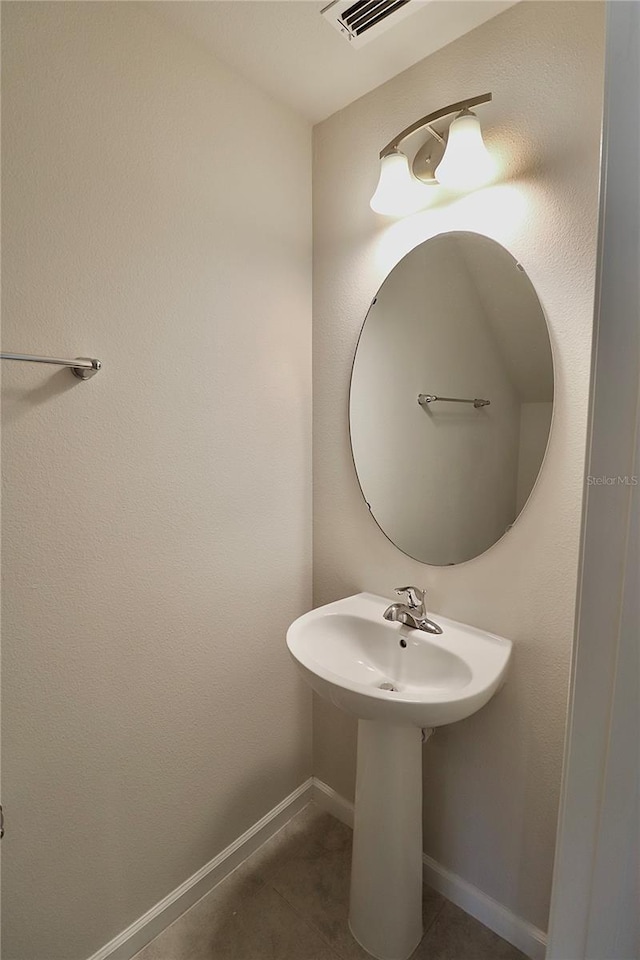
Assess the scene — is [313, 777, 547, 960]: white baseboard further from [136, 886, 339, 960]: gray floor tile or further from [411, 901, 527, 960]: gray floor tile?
[136, 886, 339, 960]: gray floor tile

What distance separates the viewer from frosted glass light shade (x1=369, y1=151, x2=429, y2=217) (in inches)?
52.6

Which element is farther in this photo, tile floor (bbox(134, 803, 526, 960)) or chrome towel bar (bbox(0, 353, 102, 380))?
tile floor (bbox(134, 803, 526, 960))

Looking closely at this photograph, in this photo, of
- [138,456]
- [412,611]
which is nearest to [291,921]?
[412,611]

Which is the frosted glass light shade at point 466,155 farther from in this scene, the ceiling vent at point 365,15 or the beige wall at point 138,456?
the beige wall at point 138,456

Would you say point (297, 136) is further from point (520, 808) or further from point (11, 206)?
point (520, 808)

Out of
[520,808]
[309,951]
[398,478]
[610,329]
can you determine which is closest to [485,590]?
[398,478]

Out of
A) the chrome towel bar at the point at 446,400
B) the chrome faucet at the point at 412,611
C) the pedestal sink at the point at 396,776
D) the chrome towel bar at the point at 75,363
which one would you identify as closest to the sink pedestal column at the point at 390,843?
the pedestal sink at the point at 396,776

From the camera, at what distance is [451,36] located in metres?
1.28

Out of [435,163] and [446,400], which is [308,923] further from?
[435,163]

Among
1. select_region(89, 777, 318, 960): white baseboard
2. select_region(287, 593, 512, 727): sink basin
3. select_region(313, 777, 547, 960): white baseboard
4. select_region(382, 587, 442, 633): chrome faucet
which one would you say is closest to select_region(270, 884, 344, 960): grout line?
select_region(89, 777, 318, 960): white baseboard

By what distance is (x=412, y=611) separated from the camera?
138 centimetres

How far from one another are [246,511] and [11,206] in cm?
95

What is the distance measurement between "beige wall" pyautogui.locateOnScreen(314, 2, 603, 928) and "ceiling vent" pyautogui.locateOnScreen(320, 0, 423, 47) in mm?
198

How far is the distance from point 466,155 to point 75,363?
1063mm
